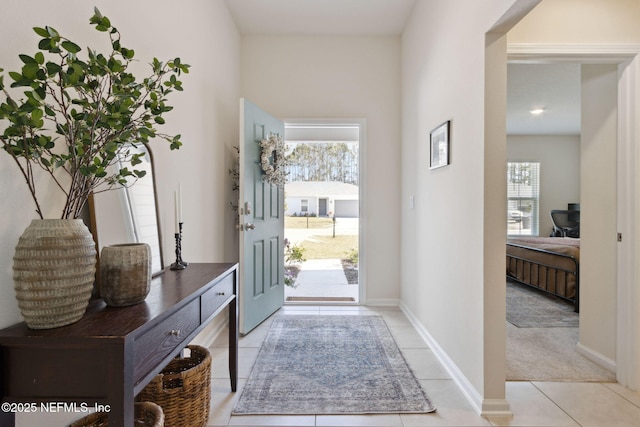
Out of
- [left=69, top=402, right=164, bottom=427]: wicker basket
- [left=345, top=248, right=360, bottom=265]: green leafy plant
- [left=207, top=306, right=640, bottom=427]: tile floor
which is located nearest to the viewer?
[left=69, top=402, right=164, bottom=427]: wicker basket

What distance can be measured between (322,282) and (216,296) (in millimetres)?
3656

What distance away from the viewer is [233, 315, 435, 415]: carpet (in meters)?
1.83

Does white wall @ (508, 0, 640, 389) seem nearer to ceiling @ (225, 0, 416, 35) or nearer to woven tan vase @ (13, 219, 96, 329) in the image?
ceiling @ (225, 0, 416, 35)

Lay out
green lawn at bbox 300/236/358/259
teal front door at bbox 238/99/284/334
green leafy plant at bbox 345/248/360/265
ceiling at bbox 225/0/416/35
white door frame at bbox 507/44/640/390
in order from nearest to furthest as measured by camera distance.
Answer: white door frame at bbox 507/44/640/390
teal front door at bbox 238/99/284/334
ceiling at bbox 225/0/416/35
green leafy plant at bbox 345/248/360/265
green lawn at bbox 300/236/358/259

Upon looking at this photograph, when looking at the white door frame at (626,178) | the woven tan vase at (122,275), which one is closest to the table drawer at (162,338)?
the woven tan vase at (122,275)

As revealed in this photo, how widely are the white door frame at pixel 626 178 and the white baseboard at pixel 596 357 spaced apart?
14 centimetres

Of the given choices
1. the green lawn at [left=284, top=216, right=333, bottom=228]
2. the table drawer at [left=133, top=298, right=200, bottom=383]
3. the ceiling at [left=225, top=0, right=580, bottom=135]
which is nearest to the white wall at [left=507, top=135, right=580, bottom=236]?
the ceiling at [left=225, top=0, right=580, bottom=135]

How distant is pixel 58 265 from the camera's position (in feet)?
2.75

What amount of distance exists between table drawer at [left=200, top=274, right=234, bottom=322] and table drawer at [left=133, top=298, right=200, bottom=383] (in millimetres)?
78

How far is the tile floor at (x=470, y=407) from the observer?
5.61 ft

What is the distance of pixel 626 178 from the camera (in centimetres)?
208

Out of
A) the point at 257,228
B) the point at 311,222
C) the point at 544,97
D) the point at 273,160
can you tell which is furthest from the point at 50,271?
the point at 311,222

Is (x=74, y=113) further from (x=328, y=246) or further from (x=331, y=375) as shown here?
(x=328, y=246)

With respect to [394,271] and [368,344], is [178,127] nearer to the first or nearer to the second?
[368,344]
